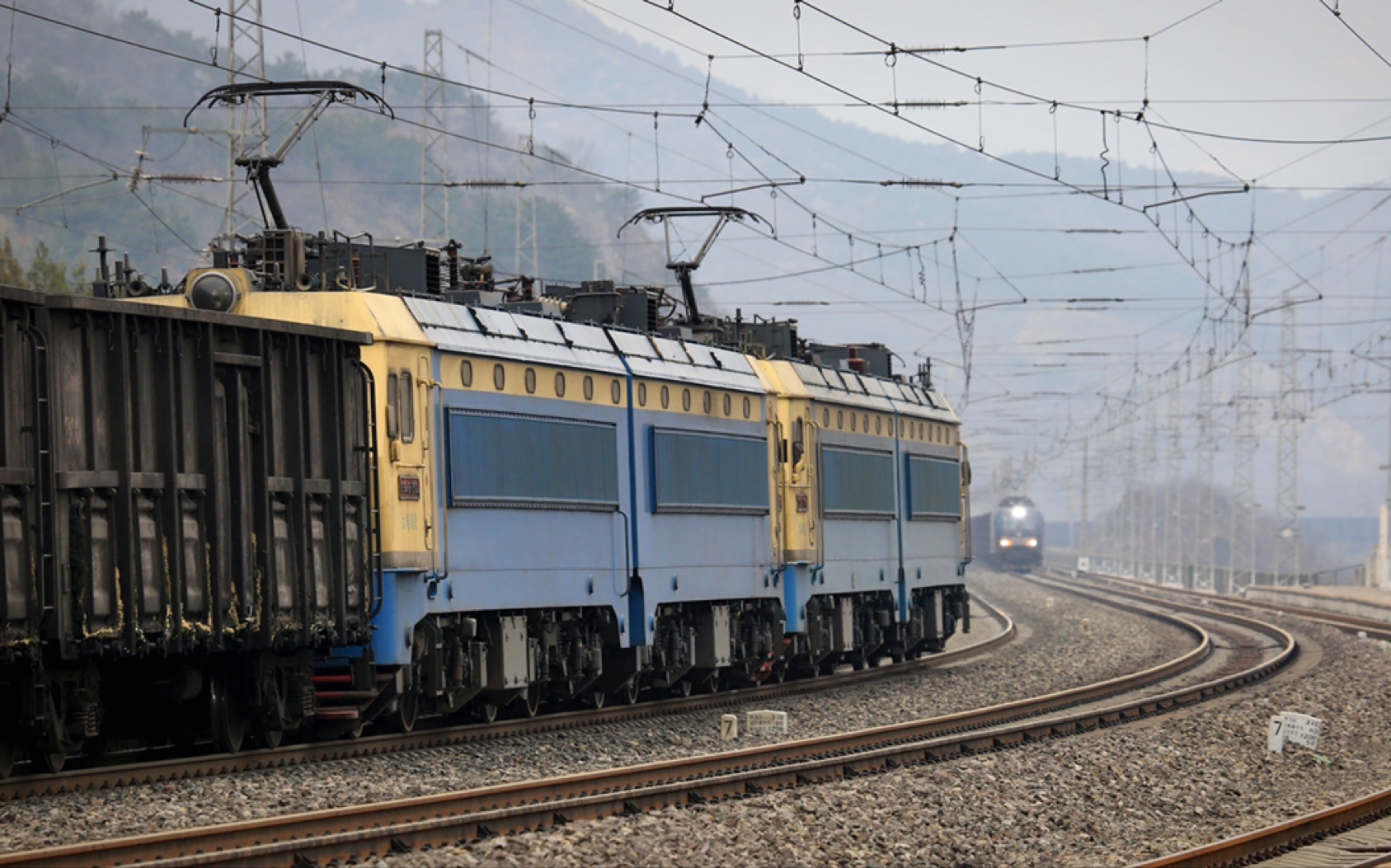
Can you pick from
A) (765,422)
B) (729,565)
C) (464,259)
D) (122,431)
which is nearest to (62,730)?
(122,431)

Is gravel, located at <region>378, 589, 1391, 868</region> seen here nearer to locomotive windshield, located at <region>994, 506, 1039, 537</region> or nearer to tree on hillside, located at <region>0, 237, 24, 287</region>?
tree on hillside, located at <region>0, 237, 24, 287</region>

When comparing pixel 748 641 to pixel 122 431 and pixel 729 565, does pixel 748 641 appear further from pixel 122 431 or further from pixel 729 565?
pixel 122 431

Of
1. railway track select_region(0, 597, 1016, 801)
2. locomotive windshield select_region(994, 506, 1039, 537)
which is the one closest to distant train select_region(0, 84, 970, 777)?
railway track select_region(0, 597, 1016, 801)

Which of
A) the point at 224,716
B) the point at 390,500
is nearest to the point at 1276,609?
the point at 390,500

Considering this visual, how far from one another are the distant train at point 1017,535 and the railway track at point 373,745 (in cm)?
7597

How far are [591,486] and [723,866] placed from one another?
10460 mm

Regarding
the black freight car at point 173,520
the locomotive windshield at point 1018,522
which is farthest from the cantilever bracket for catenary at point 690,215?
the locomotive windshield at point 1018,522

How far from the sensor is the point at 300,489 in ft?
56.1

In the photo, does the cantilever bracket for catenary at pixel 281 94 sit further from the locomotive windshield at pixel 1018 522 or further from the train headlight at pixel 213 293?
the locomotive windshield at pixel 1018 522

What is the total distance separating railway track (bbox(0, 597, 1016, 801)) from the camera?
1480cm

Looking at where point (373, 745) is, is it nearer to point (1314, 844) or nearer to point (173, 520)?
point (173, 520)

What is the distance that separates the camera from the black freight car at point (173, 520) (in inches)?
554

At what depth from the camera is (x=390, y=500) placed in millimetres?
18844

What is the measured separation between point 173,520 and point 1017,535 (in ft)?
309
